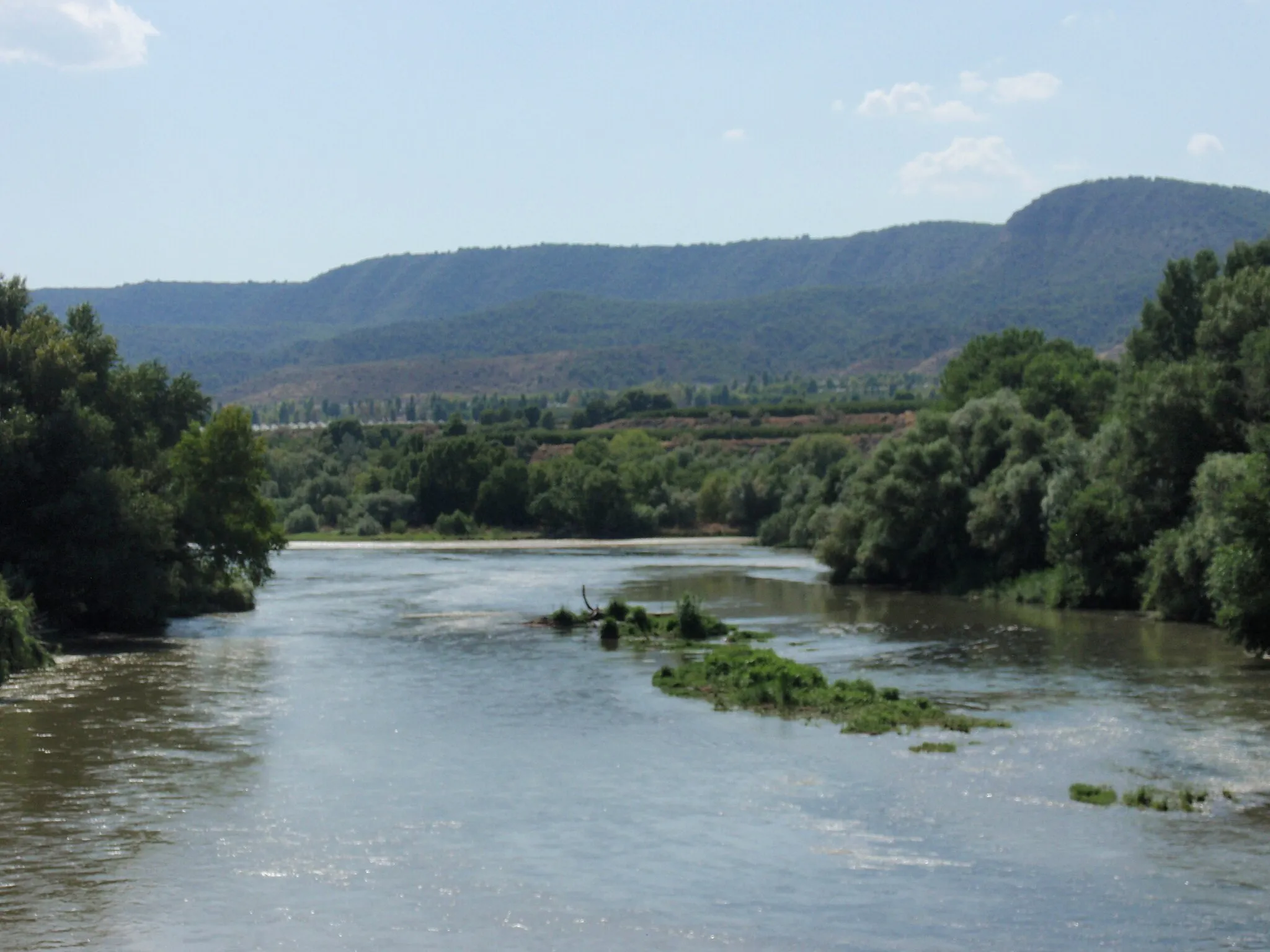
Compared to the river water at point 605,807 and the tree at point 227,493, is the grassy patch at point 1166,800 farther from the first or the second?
the tree at point 227,493

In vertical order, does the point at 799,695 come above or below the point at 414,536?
above

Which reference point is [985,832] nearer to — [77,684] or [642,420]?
[77,684]

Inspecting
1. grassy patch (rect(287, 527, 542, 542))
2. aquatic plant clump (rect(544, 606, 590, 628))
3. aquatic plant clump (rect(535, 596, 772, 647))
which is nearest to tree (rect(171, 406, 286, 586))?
aquatic plant clump (rect(544, 606, 590, 628))

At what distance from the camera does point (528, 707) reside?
39.2 meters

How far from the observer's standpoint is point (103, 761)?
105ft

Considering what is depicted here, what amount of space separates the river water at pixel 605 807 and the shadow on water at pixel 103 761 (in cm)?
10

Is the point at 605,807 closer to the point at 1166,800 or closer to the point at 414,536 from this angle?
the point at 1166,800

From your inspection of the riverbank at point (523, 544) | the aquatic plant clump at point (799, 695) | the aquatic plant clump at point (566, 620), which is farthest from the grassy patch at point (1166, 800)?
the riverbank at point (523, 544)

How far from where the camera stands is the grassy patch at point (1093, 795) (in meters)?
27.5

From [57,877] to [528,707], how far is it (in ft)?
55.4

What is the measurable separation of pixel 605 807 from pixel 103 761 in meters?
10.7

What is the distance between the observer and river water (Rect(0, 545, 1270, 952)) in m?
21.5

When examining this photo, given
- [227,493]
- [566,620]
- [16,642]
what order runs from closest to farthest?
[16,642] < [566,620] < [227,493]

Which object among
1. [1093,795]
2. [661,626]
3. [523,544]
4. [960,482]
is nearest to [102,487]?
[661,626]
